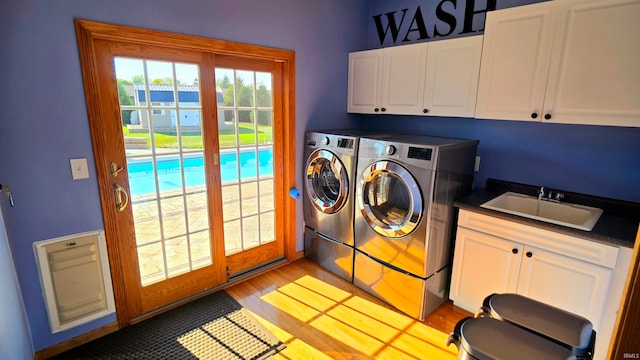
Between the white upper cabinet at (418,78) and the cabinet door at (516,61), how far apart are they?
0.09m

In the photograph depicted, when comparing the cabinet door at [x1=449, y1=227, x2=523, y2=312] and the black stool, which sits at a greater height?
the black stool

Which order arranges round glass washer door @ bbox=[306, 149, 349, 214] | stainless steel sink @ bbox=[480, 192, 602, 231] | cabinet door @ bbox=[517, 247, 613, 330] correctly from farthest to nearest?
round glass washer door @ bbox=[306, 149, 349, 214], stainless steel sink @ bbox=[480, 192, 602, 231], cabinet door @ bbox=[517, 247, 613, 330]

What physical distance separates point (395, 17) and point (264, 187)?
2037 millimetres

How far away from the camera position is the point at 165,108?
2250mm

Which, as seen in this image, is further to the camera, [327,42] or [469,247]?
[327,42]

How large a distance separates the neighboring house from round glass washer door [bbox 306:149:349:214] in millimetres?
1042

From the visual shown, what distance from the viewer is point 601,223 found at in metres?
1.94

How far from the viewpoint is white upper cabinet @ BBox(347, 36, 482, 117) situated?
7.88ft

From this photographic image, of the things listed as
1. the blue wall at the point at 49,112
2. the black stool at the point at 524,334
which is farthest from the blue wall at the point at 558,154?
the blue wall at the point at 49,112

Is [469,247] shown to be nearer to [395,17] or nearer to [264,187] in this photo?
[264,187]

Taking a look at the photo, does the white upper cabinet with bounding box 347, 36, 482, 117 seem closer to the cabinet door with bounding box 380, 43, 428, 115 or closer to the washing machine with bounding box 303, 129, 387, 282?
the cabinet door with bounding box 380, 43, 428, 115

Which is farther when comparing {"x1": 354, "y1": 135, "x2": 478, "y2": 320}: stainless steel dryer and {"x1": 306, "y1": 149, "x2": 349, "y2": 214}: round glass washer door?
{"x1": 306, "y1": 149, "x2": 349, "y2": 214}: round glass washer door

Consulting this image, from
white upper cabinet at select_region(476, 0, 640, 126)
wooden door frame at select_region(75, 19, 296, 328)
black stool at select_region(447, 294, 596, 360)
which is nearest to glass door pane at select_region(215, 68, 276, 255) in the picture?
wooden door frame at select_region(75, 19, 296, 328)

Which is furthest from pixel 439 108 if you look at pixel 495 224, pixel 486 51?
pixel 495 224
